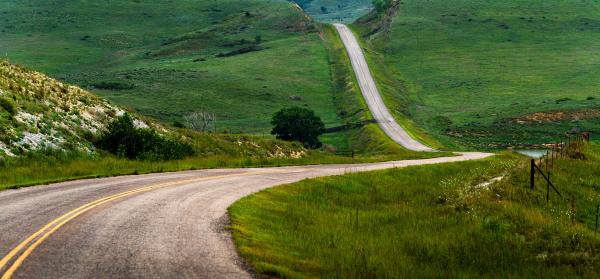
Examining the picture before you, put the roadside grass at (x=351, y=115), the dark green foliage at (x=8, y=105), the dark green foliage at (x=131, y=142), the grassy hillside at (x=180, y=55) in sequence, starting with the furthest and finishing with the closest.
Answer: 1. the grassy hillside at (x=180, y=55)
2. the roadside grass at (x=351, y=115)
3. the dark green foliage at (x=131, y=142)
4. the dark green foliage at (x=8, y=105)

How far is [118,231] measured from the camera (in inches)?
572

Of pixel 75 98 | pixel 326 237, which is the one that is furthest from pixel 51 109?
pixel 326 237

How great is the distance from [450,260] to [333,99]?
96.7 meters

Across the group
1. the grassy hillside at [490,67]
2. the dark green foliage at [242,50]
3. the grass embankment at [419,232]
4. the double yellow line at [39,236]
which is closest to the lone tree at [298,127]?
the grassy hillside at [490,67]

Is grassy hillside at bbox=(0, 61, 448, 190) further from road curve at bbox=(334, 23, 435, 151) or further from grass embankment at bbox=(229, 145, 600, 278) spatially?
road curve at bbox=(334, 23, 435, 151)

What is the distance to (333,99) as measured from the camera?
110 metres

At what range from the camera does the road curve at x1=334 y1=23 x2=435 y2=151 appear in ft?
259

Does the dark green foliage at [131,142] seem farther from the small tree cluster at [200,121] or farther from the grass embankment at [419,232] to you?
the small tree cluster at [200,121]

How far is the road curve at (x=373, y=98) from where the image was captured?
259 ft

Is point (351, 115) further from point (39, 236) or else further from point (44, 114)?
point (39, 236)

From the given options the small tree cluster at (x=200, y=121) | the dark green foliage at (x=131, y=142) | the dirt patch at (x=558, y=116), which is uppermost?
the small tree cluster at (x=200, y=121)

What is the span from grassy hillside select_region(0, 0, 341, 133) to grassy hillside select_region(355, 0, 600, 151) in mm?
17439

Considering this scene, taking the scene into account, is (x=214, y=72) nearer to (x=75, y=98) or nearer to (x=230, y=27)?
(x=230, y=27)

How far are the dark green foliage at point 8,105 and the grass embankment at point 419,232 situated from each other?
14.9 m
